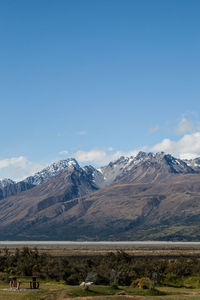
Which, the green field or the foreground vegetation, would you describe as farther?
the foreground vegetation

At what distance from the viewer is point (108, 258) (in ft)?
283

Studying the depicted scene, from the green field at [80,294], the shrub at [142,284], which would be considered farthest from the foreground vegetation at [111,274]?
the green field at [80,294]

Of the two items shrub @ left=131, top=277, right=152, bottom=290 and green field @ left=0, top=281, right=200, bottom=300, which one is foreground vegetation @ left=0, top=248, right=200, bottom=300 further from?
green field @ left=0, top=281, right=200, bottom=300

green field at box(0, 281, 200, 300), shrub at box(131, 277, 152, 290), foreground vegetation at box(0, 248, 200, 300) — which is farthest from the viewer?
foreground vegetation at box(0, 248, 200, 300)

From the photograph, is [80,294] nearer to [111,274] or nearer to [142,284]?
[142,284]

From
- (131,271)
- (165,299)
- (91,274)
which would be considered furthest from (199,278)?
(165,299)

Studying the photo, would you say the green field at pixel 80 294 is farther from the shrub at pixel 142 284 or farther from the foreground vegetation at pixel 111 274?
the shrub at pixel 142 284

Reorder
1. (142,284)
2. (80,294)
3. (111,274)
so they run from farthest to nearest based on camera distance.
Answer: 1. (111,274)
2. (142,284)
3. (80,294)

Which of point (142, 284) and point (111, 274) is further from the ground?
point (111, 274)

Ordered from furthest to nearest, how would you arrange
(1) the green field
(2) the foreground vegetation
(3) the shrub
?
(2) the foreground vegetation → (3) the shrub → (1) the green field

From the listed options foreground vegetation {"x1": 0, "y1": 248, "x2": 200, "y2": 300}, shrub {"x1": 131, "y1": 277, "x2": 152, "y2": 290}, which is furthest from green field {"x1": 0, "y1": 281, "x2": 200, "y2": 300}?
shrub {"x1": 131, "y1": 277, "x2": 152, "y2": 290}

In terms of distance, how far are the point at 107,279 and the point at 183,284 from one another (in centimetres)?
1089

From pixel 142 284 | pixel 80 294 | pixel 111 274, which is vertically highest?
pixel 111 274

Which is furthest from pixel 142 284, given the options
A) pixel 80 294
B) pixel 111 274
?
pixel 80 294
